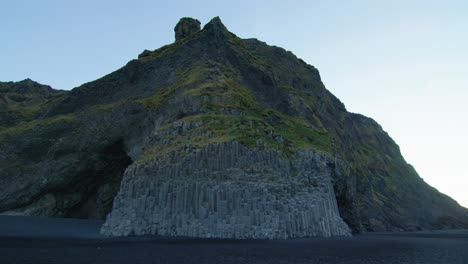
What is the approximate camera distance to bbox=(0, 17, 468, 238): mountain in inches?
2124

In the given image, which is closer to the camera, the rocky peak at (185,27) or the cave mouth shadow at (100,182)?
the cave mouth shadow at (100,182)

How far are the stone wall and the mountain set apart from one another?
18cm

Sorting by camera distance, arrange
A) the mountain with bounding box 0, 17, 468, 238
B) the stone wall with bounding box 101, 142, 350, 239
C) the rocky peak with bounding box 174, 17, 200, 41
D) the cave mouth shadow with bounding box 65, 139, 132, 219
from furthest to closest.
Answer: the rocky peak with bounding box 174, 17, 200, 41, the cave mouth shadow with bounding box 65, 139, 132, 219, the mountain with bounding box 0, 17, 468, 238, the stone wall with bounding box 101, 142, 350, 239

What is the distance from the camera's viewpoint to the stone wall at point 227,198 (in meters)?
50.7

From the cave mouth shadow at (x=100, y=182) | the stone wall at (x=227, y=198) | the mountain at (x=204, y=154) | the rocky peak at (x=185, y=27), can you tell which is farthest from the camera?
the rocky peak at (x=185, y=27)

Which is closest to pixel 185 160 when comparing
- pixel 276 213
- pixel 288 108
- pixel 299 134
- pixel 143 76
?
pixel 276 213

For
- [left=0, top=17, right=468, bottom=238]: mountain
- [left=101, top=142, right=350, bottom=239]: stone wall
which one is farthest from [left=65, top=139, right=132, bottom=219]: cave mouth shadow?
[left=101, top=142, right=350, bottom=239]: stone wall

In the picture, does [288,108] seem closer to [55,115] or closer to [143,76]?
[143,76]

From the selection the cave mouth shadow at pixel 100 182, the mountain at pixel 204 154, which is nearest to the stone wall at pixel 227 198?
the mountain at pixel 204 154

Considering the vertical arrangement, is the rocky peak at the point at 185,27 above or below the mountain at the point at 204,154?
above

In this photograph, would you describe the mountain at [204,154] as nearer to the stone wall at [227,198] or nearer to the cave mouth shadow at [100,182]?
the stone wall at [227,198]

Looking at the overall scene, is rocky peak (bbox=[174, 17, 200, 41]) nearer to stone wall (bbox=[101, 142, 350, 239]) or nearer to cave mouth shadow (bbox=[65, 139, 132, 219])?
cave mouth shadow (bbox=[65, 139, 132, 219])

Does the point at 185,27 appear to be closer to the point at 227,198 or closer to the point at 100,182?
the point at 100,182

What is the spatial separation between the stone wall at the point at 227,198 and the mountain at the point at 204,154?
7.1 inches
